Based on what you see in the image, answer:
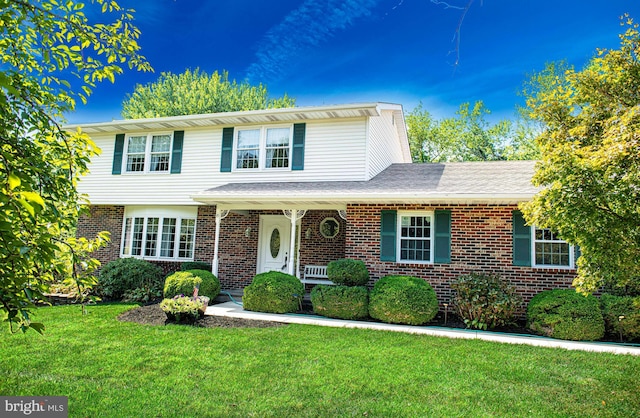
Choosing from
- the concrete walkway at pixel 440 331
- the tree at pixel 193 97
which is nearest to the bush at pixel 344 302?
the concrete walkway at pixel 440 331

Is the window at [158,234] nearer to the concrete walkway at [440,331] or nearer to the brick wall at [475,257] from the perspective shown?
the concrete walkway at [440,331]

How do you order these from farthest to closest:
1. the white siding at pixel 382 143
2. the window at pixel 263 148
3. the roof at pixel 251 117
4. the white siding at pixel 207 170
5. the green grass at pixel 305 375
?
the window at pixel 263 148, the white siding at pixel 382 143, the white siding at pixel 207 170, the roof at pixel 251 117, the green grass at pixel 305 375

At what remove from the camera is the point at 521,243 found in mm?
9609

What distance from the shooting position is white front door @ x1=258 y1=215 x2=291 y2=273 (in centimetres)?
1327

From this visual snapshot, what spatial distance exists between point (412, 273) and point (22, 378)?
790cm

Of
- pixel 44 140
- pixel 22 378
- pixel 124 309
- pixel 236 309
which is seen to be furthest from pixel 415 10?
pixel 124 309

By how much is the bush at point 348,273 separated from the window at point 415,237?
125 cm

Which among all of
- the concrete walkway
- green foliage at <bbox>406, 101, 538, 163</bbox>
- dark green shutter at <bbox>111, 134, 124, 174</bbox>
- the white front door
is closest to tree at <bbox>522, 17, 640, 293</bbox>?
the concrete walkway

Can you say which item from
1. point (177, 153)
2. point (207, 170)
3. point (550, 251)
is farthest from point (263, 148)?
point (550, 251)

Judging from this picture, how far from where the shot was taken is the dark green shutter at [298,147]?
12383mm

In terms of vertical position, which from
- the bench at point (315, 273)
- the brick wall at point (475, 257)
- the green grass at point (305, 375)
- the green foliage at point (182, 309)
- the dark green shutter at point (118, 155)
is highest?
the dark green shutter at point (118, 155)

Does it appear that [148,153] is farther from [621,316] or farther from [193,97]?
[621,316]

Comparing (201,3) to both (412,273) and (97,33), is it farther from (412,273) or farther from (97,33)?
(412,273)

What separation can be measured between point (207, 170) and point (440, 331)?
8.72 meters
